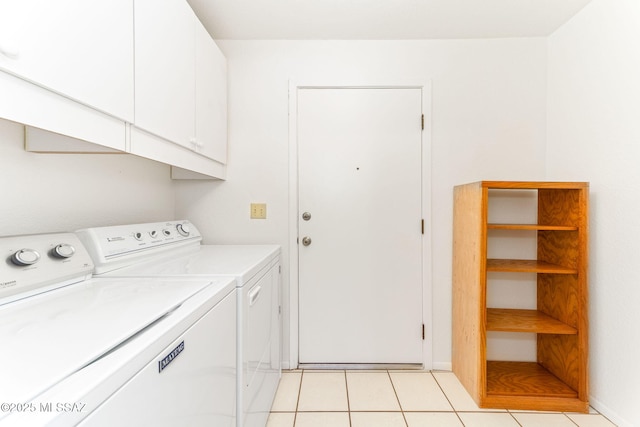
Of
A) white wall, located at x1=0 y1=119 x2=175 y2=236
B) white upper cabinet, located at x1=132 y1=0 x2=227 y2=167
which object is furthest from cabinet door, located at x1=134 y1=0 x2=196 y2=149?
white wall, located at x1=0 y1=119 x2=175 y2=236

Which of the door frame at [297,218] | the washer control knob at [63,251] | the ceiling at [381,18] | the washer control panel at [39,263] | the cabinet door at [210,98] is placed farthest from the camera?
the door frame at [297,218]

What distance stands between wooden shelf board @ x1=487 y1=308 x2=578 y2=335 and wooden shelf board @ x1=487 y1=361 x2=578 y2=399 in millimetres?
340

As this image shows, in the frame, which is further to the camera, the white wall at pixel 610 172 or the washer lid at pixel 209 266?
the white wall at pixel 610 172

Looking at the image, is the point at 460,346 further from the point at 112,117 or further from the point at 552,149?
the point at 112,117

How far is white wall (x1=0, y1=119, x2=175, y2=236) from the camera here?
1103 millimetres

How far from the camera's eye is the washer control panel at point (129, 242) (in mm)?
1236

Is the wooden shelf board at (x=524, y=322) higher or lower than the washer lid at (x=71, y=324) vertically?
lower

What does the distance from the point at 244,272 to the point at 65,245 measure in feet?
2.03

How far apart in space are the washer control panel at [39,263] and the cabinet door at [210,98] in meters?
0.80

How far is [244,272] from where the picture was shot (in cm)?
123

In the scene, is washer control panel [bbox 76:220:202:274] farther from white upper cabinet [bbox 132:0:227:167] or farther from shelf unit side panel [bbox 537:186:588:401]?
shelf unit side panel [bbox 537:186:588:401]

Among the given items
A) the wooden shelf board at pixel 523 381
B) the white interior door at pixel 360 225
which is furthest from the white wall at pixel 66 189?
the wooden shelf board at pixel 523 381

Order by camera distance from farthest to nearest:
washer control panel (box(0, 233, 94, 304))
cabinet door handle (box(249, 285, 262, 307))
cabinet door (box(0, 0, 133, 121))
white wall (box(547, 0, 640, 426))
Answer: white wall (box(547, 0, 640, 426)) < cabinet door handle (box(249, 285, 262, 307)) < washer control panel (box(0, 233, 94, 304)) < cabinet door (box(0, 0, 133, 121))

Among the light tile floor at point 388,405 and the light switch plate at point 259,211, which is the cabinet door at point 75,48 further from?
the light tile floor at point 388,405
